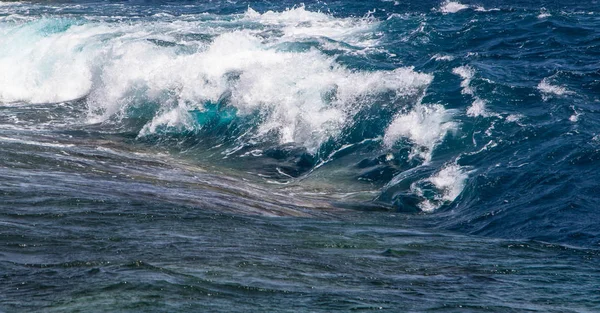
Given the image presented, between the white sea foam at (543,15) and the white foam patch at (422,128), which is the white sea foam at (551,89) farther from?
the white sea foam at (543,15)

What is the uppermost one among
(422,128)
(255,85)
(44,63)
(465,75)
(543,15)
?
(543,15)

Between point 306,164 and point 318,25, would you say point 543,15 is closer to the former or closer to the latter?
point 318,25

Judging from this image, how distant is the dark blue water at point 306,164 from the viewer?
667 centimetres

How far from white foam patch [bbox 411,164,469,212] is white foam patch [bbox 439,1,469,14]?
15424 millimetres

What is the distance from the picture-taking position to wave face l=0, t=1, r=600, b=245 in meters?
11.9

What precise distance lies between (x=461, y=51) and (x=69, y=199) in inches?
527

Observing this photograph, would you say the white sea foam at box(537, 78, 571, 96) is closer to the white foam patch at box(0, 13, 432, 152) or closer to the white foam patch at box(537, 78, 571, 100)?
the white foam patch at box(537, 78, 571, 100)

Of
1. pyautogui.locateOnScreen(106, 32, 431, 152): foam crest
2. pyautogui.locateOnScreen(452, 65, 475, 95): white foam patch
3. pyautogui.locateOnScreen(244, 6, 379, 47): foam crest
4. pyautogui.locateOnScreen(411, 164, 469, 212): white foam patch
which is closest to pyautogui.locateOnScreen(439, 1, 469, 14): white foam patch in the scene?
pyautogui.locateOnScreen(244, 6, 379, 47): foam crest

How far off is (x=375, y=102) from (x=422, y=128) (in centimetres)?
144

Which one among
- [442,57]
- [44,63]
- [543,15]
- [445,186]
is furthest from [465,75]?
[44,63]

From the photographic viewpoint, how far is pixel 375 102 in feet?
52.5

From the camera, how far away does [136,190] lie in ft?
33.6

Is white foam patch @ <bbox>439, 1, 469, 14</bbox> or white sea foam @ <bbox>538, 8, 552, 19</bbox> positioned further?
white foam patch @ <bbox>439, 1, 469, 14</bbox>

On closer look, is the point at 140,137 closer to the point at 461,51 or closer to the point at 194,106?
the point at 194,106
